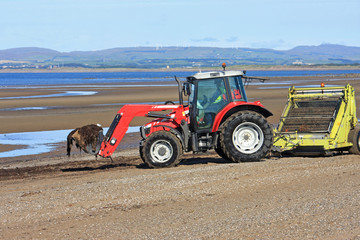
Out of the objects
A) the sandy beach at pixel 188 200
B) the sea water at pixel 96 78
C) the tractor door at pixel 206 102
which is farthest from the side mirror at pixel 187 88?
the sea water at pixel 96 78

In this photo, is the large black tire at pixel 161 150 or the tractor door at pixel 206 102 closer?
the large black tire at pixel 161 150

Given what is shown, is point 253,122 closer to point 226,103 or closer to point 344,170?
point 226,103

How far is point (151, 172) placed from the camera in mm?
11586

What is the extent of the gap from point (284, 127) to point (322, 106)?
1.05 metres

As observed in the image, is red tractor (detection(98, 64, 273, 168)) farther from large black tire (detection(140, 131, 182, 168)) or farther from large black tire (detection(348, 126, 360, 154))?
large black tire (detection(348, 126, 360, 154))

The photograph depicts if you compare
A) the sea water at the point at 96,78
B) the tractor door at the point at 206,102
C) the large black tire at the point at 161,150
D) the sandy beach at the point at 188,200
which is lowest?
the sea water at the point at 96,78

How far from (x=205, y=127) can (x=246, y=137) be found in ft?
3.05

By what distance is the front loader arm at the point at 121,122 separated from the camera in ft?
40.0

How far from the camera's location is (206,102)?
1219 cm

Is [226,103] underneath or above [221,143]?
above

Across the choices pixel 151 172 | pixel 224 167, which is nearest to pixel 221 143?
pixel 224 167

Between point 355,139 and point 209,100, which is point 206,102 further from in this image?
point 355,139

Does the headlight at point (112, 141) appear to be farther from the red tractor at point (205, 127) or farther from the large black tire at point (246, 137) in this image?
the large black tire at point (246, 137)

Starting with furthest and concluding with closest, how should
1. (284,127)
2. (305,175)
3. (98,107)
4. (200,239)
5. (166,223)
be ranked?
(98,107), (284,127), (305,175), (166,223), (200,239)
